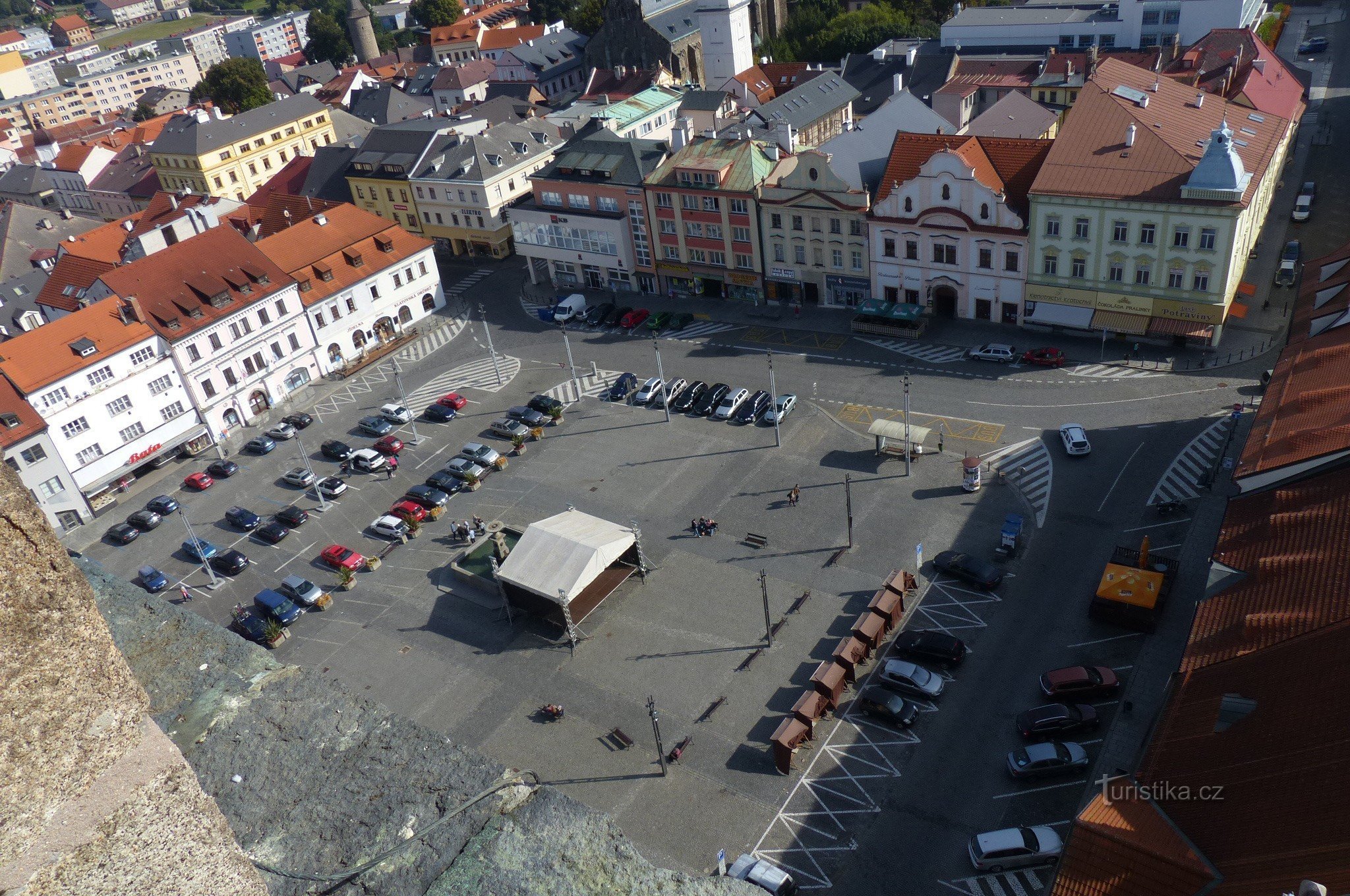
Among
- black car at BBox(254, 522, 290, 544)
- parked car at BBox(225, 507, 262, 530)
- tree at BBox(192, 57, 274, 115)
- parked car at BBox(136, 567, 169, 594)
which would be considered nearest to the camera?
parked car at BBox(136, 567, 169, 594)

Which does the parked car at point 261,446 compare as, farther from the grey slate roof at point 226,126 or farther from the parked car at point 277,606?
the grey slate roof at point 226,126

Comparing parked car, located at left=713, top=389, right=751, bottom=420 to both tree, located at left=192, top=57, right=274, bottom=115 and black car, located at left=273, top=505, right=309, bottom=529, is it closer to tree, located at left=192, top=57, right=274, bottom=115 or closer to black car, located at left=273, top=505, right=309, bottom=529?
black car, located at left=273, top=505, right=309, bottom=529

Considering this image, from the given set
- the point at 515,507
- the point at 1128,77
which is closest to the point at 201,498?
the point at 515,507

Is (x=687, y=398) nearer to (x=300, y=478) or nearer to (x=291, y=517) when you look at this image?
(x=300, y=478)

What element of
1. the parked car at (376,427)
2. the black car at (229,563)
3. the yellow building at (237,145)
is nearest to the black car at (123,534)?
the black car at (229,563)

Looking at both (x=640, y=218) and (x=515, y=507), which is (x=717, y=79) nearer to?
(x=640, y=218)

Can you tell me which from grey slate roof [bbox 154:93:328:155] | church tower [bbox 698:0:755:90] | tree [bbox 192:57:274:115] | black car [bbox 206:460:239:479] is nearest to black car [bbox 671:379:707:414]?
black car [bbox 206:460:239:479]
